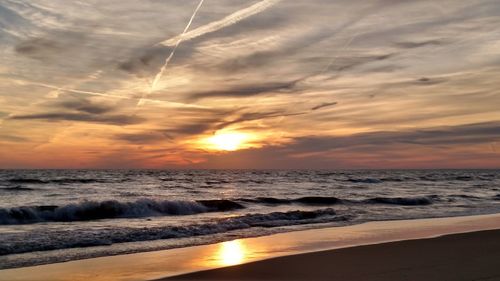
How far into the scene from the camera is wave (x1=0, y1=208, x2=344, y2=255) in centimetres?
1230

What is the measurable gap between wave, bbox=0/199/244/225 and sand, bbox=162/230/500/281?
13649 mm

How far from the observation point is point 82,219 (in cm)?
2106

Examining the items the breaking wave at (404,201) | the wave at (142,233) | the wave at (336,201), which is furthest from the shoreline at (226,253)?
the wave at (336,201)

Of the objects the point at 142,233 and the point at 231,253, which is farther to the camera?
the point at 142,233

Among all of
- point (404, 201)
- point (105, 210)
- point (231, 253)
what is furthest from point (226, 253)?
point (404, 201)

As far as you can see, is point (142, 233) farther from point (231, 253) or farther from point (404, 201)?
point (404, 201)

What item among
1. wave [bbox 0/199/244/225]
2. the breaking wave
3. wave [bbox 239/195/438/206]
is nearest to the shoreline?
wave [bbox 0/199/244/225]

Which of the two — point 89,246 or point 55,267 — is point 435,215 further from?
point 55,267

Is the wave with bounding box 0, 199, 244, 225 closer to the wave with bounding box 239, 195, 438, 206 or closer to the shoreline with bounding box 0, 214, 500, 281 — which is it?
the wave with bounding box 239, 195, 438, 206

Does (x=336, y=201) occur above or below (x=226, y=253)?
above

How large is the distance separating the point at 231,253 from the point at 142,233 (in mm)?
4818

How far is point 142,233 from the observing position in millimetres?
15047

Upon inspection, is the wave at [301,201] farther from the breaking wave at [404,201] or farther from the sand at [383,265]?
the sand at [383,265]

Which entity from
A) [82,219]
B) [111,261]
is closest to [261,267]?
[111,261]
